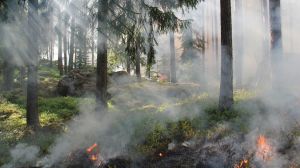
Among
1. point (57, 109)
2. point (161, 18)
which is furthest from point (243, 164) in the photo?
point (57, 109)

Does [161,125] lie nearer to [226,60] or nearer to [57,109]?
[226,60]

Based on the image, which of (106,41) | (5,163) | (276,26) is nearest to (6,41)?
(106,41)

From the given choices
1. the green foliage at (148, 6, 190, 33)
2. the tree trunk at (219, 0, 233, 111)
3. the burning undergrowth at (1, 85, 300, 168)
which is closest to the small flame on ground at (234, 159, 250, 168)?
the burning undergrowth at (1, 85, 300, 168)

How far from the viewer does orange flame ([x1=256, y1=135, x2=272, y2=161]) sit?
835cm

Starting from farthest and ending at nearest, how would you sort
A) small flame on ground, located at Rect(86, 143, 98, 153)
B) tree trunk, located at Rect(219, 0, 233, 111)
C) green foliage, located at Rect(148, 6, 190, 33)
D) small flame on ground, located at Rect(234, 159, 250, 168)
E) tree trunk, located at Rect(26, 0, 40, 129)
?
tree trunk, located at Rect(26, 0, 40, 129) < green foliage, located at Rect(148, 6, 190, 33) < tree trunk, located at Rect(219, 0, 233, 111) < small flame on ground, located at Rect(86, 143, 98, 153) < small flame on ground, located at Rect(234, 159, 250, 168)

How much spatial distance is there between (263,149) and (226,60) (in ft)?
13.5

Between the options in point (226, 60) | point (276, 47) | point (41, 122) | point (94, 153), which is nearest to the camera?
point (94, 153)

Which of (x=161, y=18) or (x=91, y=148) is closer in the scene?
(x=91, y=148)

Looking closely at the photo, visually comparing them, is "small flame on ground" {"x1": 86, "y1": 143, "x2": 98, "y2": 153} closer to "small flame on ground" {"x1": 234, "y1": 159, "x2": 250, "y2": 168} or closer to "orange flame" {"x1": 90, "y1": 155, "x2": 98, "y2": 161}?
"orange flame" {"x1": 90, "y1": 155, "x2": 98, "y2": 161}

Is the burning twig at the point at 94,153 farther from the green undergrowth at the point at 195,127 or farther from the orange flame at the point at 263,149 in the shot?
the orange flame at the point at 263,149

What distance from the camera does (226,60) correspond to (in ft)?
38.7

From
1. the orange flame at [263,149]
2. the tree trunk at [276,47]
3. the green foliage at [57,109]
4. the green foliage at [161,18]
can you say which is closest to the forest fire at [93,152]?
the orange flame at [263,149]

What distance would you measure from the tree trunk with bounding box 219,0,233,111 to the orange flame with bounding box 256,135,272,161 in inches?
106

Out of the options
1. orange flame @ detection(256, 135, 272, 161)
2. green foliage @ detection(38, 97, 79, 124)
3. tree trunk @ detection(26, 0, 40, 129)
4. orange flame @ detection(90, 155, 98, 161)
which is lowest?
orange flame @ detection(90, 155, 98, 161)
